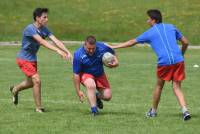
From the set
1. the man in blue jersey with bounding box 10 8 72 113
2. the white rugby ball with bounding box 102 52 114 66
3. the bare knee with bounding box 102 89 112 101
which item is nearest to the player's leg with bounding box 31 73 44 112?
the man in blue jersey with bounding box 10 8 72 113

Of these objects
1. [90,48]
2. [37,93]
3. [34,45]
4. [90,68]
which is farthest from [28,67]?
[90,48]

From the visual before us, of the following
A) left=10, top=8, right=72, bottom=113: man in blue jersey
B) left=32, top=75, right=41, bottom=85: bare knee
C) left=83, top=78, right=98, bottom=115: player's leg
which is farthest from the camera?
left=32, top=75, right=41, bottom=85: bare knee

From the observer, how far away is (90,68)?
38.3 ft

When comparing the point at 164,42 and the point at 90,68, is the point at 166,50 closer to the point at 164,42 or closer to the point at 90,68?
the point at 164,42

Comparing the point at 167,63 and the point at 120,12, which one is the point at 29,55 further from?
the point at 120,12

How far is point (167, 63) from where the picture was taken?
35.9 feet

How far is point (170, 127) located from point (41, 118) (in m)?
2.26

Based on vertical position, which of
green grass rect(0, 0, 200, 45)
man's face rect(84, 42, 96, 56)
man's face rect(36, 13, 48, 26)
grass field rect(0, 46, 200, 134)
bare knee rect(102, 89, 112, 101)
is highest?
man's face rect(36, 13, 48, 26)

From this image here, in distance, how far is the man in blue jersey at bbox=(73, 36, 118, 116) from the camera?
11383 mm

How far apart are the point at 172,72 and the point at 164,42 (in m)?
0.51

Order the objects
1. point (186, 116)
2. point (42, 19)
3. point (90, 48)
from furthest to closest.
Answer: point (42, 19), point (90, 48), point (186, 116)

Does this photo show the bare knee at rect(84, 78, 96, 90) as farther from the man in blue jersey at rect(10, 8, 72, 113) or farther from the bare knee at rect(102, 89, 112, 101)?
the man in blue jersey at rect(10, 8, 72, 113)

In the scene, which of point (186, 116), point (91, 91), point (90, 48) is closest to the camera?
point (186, 116)

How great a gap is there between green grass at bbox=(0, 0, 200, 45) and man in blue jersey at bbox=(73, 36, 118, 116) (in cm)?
3448
